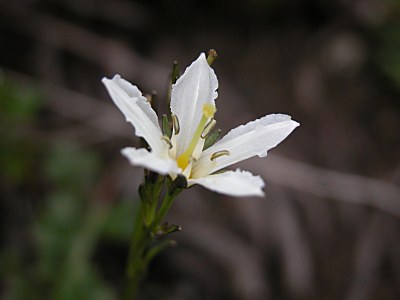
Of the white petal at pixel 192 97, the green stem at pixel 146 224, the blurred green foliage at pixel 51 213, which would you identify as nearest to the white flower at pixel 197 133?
the white petal at pixel 192 97

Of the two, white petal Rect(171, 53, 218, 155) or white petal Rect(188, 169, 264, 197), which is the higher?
white petal Rect(171, 53, 218, 155)

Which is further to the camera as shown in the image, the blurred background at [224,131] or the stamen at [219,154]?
the blurred background at [224,131]

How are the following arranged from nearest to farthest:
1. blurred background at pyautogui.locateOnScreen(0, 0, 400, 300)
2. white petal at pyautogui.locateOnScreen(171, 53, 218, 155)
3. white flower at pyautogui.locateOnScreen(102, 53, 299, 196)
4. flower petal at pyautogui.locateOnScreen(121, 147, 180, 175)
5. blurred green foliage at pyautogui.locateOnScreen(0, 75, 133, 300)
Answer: flower petal at pyautogui.locateOnScreen(121, 147, 180, 175), white flower at pyautogui.locateOnScreen(102, 53, 299, 196), white petal at pyautogui.locateOnScreen(171, 53, 218, 155), blurred green foliage at pyautogui.locateOnScreen(0, 75, 133, 300), blurred background at pyautogui.locateOnScreen(0, 0, 400, 300)

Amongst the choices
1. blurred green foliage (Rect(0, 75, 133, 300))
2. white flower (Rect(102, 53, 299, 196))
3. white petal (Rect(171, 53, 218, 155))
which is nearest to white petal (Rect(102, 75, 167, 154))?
white flower (Rect(102, 53, 299, 196))

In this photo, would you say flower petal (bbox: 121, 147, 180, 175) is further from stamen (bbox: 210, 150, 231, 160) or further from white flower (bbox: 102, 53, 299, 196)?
stamen (bbox: 210, 150, 231, 160)

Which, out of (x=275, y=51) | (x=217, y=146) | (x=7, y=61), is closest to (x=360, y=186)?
(x=275, y=51)

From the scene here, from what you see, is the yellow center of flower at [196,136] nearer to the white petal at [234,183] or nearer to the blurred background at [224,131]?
the white petal at [234,183]

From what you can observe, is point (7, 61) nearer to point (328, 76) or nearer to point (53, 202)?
point (53, 202)
